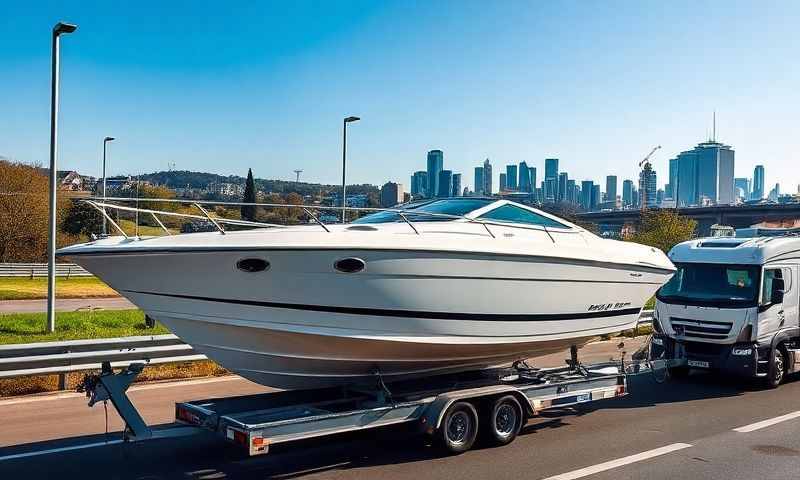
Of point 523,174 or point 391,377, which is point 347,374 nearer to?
point 391,377

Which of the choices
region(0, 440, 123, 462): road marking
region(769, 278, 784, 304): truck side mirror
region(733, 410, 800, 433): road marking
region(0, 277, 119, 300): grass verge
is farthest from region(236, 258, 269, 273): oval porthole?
region(0, 277, 119, 300): grass verge

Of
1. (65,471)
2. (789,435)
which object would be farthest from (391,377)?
(789,435)

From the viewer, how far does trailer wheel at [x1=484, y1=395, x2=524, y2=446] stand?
711 centimetres

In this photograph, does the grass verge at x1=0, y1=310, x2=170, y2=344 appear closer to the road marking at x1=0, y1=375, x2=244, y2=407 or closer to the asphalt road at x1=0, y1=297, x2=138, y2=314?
the road marking at x1=0, y1=375, x2=244, y2=407

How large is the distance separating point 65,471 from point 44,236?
3583 cm

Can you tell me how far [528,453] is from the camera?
701 centimetres

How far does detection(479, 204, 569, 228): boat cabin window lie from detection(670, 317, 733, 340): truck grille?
11.0 ft

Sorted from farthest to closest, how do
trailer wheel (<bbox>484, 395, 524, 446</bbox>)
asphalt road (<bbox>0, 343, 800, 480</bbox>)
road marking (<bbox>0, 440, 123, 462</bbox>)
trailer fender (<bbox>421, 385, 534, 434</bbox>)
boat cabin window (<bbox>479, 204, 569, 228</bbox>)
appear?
boat cabin window (<bbox>479, 204, 569, 228</bbox>), trailer wheel (<bbox>484, 395, 524, 446</bbox>), trailer fender (<bbox>421, 385, 534, 434</bbox>), road marking (<bbox>0, 440, 123, 462</bbox>), asphalt road (<bbox>0, 343, 800, 480</bbox>)

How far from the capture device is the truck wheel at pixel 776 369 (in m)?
10.3

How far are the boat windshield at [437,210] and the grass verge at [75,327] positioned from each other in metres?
Answer: 5.45

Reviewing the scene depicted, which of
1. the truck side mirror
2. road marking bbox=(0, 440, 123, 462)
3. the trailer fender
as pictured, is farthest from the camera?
the truck side mirror

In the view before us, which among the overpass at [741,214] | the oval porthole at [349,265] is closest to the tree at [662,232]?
the oval porthole at [349,265]

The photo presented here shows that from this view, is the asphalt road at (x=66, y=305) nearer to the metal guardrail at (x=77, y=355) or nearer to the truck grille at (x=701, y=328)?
the metal guardrail at (x=77, y=355)

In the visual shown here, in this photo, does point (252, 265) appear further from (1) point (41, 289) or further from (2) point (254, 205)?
(1) point (41, 289)
